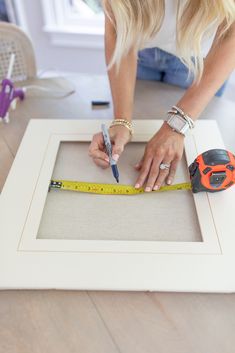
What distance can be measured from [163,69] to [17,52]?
56 cm

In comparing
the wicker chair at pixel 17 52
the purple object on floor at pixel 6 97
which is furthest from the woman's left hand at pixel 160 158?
the wicker chair at pixel 17 52

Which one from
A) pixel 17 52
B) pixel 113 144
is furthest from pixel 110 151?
pixel 17 52

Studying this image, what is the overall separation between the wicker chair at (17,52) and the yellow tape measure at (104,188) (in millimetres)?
659

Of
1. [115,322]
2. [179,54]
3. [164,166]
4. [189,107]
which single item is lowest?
[115,322]

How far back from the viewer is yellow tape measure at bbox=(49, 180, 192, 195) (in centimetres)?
77

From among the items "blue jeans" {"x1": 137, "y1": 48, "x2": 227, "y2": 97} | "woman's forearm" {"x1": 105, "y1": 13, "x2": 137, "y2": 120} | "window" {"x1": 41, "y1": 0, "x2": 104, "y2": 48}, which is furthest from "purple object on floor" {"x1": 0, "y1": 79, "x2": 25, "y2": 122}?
"window" {"x1": 41, "y1": 0, "x2": 104, "y2": 48}

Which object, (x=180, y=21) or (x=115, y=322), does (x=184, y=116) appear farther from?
(x=115, y=322)

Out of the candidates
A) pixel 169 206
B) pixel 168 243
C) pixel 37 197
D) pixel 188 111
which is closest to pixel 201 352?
pixel 168 243

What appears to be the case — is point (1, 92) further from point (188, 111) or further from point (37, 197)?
point (188, 111)

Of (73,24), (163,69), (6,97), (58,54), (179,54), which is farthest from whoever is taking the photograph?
(58,54)

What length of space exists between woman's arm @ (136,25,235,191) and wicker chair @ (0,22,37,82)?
0.67 metres

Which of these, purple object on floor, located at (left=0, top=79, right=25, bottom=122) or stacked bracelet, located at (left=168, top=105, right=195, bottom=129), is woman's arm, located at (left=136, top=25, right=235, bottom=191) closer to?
stacked bracelet, located at (left=168, top=105, right=195, bottom=129)

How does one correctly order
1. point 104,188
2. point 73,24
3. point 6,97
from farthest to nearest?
1. point 73,24
2. point 6,97
3. point 104,188

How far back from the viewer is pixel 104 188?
2.54 ft
